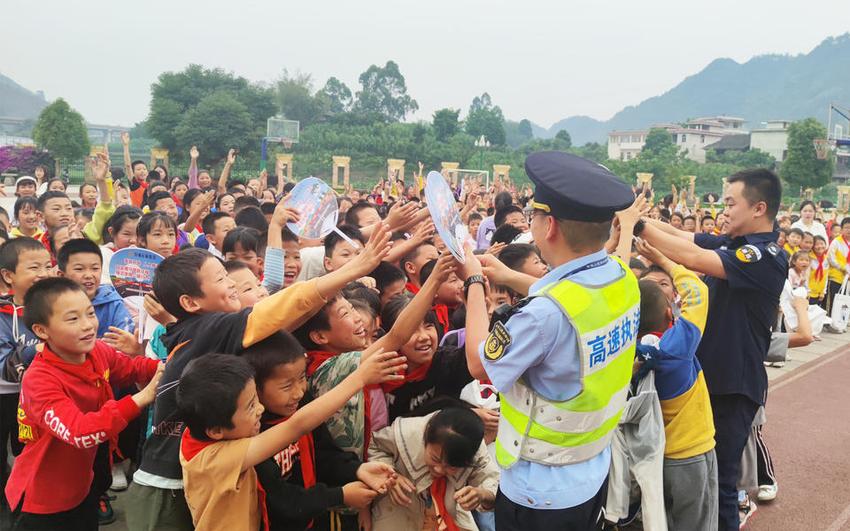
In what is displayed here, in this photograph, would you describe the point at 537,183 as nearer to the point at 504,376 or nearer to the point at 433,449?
the point at 504,376

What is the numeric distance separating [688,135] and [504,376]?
91593mm

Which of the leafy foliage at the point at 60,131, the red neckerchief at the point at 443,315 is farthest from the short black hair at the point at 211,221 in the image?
the leafy foliage at the point at 60,131

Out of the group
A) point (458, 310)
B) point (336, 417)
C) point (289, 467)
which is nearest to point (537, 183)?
point (336, 417)

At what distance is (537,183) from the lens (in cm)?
208

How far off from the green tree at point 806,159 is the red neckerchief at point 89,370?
40894 millimetres

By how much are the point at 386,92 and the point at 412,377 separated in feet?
291

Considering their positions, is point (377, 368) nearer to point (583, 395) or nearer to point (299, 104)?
point (583, 395)

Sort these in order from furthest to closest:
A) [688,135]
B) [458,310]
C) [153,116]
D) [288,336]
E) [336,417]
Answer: [688,135] → [153,116] → [458,310] → [336,417] → [288,336]

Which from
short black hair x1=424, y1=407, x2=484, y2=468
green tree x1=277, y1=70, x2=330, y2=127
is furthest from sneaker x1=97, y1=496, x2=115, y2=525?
green tree x1=277, y1=70, x2=330, y2=127

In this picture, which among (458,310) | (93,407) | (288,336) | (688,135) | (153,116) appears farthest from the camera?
(688,135)

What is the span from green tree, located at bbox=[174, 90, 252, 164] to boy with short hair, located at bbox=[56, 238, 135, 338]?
117 ft

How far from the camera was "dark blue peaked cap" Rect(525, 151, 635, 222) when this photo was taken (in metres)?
2.00

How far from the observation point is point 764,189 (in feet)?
10.5

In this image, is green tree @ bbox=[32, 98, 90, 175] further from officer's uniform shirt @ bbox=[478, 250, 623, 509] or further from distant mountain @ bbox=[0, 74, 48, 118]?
distant mountain @ bbox=[0, 74, 48, 118]
